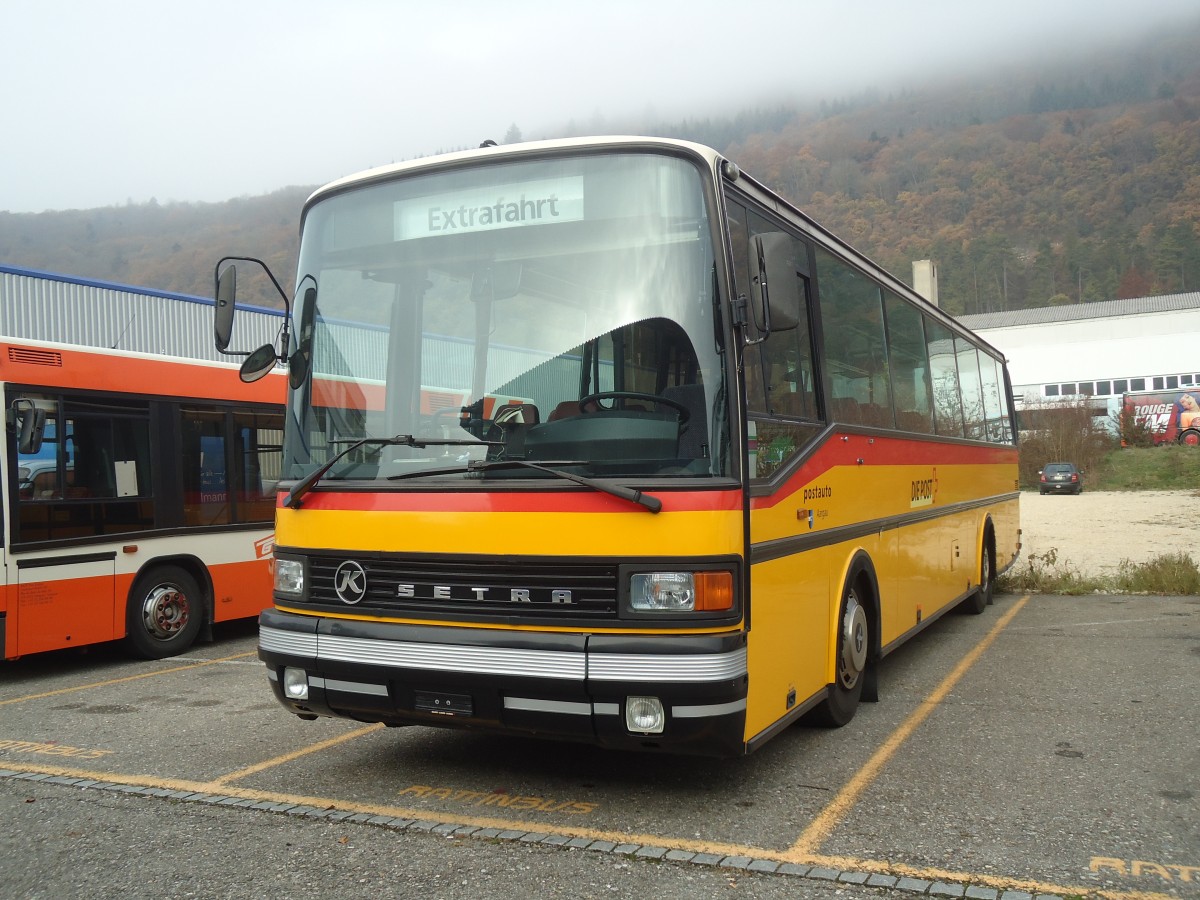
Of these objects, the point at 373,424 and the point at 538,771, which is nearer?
the point at 373,424

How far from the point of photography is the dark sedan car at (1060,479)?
→ 42.9m

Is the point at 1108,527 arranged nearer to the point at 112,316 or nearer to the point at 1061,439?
the point at 1061,439

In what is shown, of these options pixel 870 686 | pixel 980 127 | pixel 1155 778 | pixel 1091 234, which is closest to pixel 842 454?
pixel 870 686

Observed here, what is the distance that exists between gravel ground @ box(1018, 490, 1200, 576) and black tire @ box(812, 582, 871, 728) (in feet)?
34.4

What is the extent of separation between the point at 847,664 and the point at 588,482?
105 inches

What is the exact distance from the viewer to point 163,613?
10.2 m

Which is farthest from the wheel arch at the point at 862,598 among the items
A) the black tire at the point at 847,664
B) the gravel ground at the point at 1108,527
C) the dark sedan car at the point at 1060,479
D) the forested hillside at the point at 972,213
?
the forested hillside at the point at 972,213

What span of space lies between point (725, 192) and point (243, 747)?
162 inches

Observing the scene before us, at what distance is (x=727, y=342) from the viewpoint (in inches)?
185

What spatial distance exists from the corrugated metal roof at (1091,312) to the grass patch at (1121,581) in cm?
5987

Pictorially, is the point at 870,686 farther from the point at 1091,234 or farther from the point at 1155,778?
the point at 1091,234

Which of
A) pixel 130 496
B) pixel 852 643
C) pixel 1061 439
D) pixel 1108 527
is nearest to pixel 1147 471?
pixel 1061 439

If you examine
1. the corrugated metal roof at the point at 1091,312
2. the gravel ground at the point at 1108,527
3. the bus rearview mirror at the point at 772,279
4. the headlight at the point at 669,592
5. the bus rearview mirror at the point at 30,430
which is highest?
the corrugated metal roof at the point at 1091,312

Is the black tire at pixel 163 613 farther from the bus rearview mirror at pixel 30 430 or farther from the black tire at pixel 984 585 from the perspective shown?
the black tire at pixel 984 585
